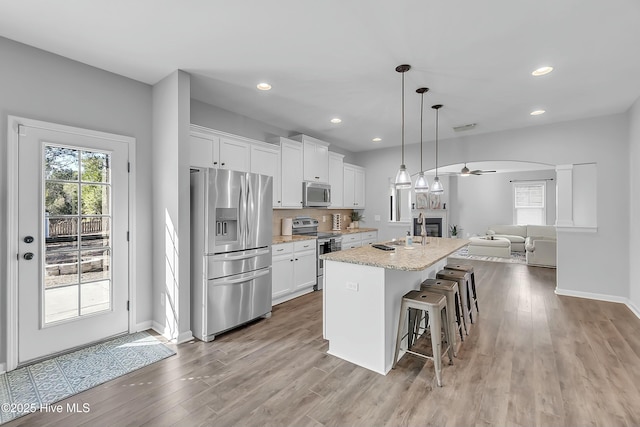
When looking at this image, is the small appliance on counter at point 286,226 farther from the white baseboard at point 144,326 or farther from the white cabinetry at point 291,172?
the white baseboard at point 144,326

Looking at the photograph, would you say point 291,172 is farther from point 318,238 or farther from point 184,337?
point 184,337

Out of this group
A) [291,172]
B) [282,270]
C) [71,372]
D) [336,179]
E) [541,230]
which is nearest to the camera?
[71,372]

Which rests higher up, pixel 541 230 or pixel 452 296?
pixel 541 230

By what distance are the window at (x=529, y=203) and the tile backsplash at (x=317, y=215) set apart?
6929mm

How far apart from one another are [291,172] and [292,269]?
154cm

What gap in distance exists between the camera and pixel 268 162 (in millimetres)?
4359

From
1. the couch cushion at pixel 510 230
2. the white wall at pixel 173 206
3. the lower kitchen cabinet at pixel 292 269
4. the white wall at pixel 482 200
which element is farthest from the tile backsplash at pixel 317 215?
the couch cushion at pixel 510 230

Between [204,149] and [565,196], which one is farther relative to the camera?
[565,196]

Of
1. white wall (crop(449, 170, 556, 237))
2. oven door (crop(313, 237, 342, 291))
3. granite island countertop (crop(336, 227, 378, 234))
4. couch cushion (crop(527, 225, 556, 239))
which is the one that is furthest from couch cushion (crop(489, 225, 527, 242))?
oven door (crop(313, 237, 342, 291))

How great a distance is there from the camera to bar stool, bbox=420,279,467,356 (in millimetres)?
2684

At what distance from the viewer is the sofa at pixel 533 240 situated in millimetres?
6730

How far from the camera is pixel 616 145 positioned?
13.8ft

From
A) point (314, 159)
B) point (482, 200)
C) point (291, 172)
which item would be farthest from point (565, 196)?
point (482, 200)

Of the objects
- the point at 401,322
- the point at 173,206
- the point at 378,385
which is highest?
the point at 173,206
